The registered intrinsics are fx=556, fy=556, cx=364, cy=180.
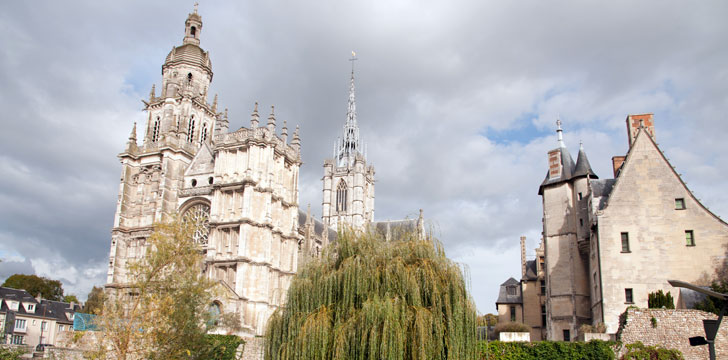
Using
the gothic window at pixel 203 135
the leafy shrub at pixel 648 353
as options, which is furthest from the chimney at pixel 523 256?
the gothic window at pixel 203 135

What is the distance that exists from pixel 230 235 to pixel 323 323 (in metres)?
23.0

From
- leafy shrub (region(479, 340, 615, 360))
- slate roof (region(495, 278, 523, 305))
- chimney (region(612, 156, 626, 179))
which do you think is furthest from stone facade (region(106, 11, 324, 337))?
chimney (region(612, 156, 626, 179))

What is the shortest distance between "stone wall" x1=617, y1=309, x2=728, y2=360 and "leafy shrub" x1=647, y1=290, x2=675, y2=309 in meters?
1.09

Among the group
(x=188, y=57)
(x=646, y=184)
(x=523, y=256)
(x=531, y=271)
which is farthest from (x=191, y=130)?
(x=646, y=184)

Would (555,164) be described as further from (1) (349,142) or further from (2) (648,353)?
(1) (349,142)

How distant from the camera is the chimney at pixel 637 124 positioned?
25797 mm

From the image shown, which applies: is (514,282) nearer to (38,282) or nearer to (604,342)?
(604,342)

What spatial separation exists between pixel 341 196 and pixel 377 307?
55549mm

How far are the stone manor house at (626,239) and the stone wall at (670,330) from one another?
231cm

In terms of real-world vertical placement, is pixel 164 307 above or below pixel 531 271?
below

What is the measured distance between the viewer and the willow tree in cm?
1308

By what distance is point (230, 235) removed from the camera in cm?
3534

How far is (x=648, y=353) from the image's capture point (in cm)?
1934

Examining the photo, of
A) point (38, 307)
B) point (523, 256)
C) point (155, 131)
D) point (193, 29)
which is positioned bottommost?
point (38, 307)
